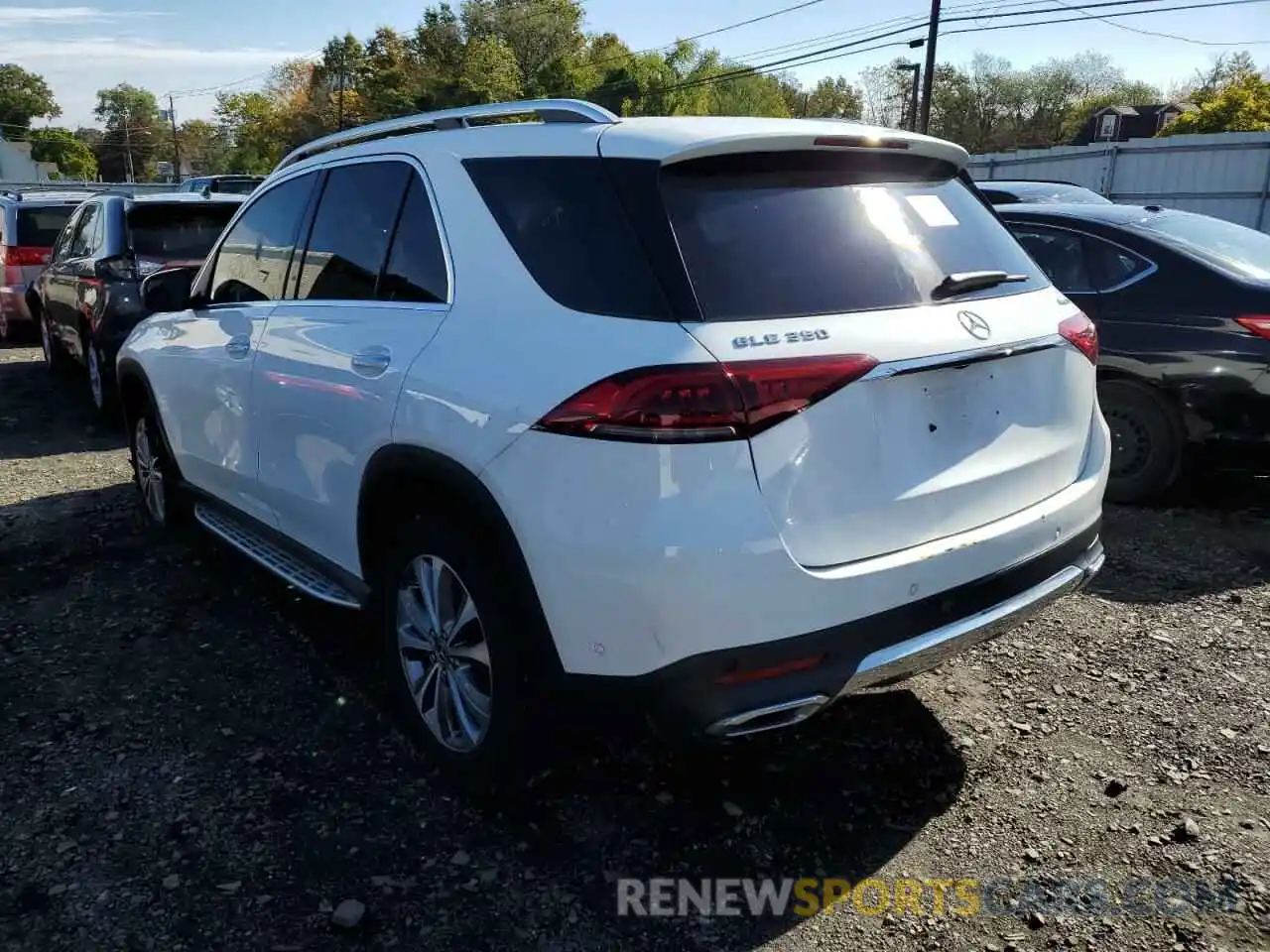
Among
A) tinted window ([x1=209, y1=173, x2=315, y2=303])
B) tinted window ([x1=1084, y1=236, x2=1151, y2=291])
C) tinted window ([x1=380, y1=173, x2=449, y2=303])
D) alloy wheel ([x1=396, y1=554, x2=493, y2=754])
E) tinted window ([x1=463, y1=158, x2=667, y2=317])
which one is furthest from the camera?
tinted window ([x1=1084, y1=236, x2=1151, y2=291])

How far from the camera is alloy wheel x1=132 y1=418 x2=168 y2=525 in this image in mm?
5289

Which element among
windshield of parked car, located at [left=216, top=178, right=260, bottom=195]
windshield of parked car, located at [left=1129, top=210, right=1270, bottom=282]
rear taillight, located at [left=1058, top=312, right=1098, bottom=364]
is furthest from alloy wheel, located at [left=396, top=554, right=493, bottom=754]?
windshield of parked car, located at [left=216, top=178, right=260, bottom=195]

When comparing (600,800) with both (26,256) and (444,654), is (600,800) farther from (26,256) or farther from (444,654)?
(26,256)

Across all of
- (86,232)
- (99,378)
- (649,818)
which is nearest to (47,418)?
(99,378)

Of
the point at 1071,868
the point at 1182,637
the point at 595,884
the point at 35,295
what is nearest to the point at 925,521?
the point at 1071,868

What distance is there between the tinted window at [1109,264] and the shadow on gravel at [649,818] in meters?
3.46

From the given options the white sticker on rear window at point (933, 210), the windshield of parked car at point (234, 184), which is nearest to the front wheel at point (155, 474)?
the white sticker on rear window at point (933, 210)

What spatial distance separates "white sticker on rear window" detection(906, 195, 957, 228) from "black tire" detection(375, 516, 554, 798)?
153 centimetres

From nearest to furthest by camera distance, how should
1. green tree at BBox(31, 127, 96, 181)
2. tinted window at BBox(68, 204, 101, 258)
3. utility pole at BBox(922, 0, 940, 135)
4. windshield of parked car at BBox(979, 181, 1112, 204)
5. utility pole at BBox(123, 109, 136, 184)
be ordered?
tinted window at BBox(68, 204, 101, 258) < windshield of parked car at BBox(979, 181, 1112, 204) < utility pole at BBox(922, 0, 940, 135) < green tree at BBox(31, 127, 96, 181) < utility pole at BBox(123, 109, 136, 184)

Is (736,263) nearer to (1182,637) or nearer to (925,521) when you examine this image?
(925,521)

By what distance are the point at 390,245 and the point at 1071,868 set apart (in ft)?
8.82

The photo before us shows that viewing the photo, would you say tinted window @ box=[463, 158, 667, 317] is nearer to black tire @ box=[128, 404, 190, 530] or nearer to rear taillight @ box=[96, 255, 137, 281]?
black tire @ box=[128, 404, 190, 530]

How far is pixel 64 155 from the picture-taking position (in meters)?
97.5

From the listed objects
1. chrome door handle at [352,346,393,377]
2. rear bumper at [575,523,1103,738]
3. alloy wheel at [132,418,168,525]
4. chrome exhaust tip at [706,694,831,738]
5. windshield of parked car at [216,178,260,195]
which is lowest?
alloy wheel at [132,418,168,525]
